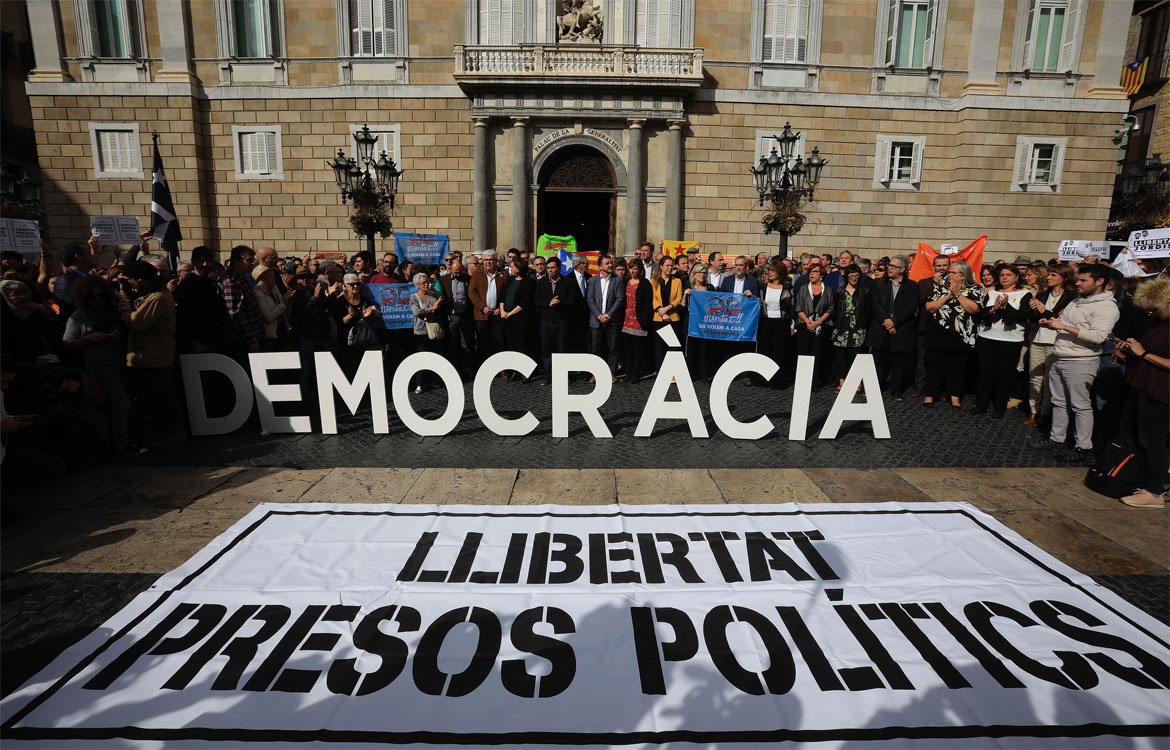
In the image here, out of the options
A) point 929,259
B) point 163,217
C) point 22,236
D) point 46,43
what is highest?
point 46,43

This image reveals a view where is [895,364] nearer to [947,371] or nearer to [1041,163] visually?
[947,371]

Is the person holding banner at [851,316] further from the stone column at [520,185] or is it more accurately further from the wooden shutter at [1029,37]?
the wooden shutter at [1029,37]

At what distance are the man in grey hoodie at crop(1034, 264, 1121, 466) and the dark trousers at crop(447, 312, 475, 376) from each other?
285 inches

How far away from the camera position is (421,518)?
4238mm

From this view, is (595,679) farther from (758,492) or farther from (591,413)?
(591,413)

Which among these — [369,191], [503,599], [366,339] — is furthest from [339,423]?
[369,191]

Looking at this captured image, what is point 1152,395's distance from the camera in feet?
15.0

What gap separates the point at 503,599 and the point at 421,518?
126cm

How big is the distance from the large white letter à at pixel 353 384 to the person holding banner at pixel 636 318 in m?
3.93

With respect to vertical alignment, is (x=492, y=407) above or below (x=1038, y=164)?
below

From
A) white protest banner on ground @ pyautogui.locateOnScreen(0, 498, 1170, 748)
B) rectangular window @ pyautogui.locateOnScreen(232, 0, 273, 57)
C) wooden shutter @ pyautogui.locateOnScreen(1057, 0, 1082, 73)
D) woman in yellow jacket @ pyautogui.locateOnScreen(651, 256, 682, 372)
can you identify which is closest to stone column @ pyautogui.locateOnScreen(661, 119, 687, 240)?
woman in yellow jacket @ pyautogui.locateOnScreen(651, 256, 682, 372)

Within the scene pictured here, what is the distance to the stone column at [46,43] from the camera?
16.9 metres

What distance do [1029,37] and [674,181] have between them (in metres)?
11.0

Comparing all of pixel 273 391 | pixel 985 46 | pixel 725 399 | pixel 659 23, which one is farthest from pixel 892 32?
pixel 273 391
